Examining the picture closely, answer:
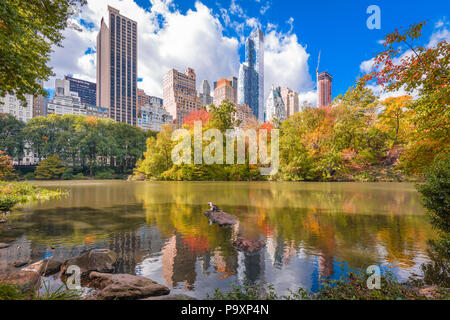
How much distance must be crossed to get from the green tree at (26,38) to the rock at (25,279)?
6165 mm

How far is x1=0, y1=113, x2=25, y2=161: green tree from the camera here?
46.3m

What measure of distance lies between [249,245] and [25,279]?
508cm

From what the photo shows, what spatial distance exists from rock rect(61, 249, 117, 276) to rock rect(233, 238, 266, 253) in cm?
344

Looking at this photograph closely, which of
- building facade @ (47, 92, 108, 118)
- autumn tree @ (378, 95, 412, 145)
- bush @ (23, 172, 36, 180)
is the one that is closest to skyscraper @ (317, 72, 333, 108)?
autumn tree @ (378, 95, 412, 145)

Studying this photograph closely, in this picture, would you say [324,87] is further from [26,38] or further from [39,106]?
[39,106]

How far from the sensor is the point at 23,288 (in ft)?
12.3

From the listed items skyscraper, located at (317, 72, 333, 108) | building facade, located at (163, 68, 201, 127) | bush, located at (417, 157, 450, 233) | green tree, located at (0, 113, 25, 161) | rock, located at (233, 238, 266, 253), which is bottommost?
rock, located at (233, 238, 266, 253)

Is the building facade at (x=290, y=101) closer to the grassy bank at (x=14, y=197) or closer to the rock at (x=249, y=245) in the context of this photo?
the grassy bank at (x=14, y=197)

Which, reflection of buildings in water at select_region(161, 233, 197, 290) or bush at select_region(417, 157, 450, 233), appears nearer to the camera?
reflection of buildings in water at select_region(161, 233, 197, 290)

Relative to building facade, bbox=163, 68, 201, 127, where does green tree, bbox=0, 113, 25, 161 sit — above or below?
below

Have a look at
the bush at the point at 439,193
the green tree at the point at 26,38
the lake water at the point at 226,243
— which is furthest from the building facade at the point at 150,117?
the bush at the point at 439,193

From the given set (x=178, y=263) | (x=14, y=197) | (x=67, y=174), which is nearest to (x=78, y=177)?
(x=67, y=174)

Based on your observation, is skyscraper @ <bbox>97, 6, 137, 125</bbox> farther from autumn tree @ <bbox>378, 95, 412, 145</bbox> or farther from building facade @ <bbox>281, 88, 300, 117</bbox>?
autumn tree @ <bbox>378, 95, 412, 145</bbox>

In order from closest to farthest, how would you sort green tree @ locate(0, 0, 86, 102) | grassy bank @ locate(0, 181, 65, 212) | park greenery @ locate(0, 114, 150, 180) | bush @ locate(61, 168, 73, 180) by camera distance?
green tree @ locate(0, 0, 86, 102) < grassy bank @ locate(0, 181, 65, 212) < bush @ locate(61, 168, 73, 180) < park greenery @ locate(0, 114, 150, 180)
